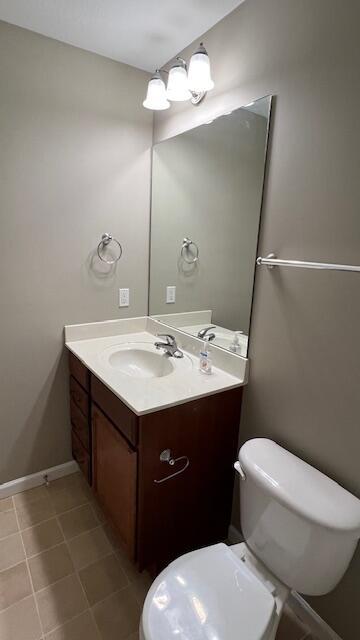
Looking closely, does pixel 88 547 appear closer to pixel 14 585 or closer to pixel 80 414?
pixel 14 585

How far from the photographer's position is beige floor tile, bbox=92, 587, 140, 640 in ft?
4.04

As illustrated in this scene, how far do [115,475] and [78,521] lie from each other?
1.78ft

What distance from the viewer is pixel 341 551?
3.13ft

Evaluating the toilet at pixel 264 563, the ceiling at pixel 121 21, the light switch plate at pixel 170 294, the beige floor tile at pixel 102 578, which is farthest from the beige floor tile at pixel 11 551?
the ceiling at pixel 121 21

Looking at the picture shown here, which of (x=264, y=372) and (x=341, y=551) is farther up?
(x=264, y=372)

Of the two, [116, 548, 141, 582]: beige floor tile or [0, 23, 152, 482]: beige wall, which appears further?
[0, 23, 152, 482]: beige wall

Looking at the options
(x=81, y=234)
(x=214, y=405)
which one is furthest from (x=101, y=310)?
(x=214, y=405)

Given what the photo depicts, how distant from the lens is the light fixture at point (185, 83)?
52.0 inches

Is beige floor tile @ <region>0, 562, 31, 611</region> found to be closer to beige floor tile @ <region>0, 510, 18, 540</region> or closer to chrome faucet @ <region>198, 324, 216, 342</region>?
beige floor tile @ <region>0, 510, 18, 540</region>

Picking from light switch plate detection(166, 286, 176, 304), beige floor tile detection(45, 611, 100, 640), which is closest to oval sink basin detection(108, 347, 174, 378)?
light switch plate detection(166, 286, 176, 304)

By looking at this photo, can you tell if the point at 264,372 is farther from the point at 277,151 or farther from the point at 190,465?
the point at 277,151

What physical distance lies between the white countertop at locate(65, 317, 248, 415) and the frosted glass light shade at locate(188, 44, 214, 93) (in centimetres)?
116

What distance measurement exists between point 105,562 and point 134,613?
0.86 ft

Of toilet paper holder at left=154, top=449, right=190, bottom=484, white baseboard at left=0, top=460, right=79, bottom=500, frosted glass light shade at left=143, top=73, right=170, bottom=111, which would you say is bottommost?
white baseboard at left=0, top=460, right=79, bottom=500
